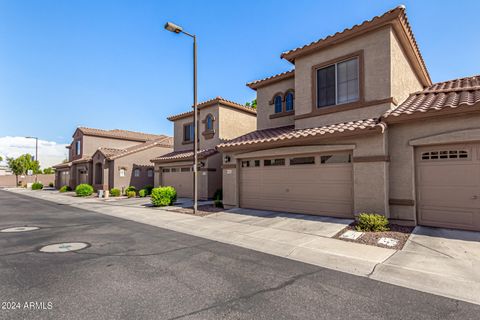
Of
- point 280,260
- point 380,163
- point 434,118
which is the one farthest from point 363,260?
point 434,118

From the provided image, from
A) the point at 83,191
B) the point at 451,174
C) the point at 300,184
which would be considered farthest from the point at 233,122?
the point at 83,191

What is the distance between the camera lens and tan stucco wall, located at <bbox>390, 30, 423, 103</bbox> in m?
9.75

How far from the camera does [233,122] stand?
20.3 metres

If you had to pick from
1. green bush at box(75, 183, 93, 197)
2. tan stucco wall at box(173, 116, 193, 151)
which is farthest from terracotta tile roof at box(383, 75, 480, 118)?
green bush at box(75, 183, 93, 197)

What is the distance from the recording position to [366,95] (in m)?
10.1

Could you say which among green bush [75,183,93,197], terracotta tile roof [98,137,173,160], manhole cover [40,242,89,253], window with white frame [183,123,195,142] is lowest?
manhole cover [40,242,89,253]

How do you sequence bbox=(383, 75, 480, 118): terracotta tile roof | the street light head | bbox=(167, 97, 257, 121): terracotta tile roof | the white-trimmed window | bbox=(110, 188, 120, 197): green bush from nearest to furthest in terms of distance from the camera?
bbox=(383, 75, 480, 118): terracotta tile roof → the street light head → bbox=(167, 97, 257, 121): terracotta tile roof → bbox=(110, 188, 120, 197): green bush → the white-trimmed window

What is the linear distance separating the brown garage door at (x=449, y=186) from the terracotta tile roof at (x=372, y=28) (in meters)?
4.99

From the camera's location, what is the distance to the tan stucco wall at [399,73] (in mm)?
9751

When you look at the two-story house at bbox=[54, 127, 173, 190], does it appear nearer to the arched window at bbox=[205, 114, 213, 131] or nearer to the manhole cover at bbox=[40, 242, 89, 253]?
the arched window at bbox=[205, 114, 213, 131]

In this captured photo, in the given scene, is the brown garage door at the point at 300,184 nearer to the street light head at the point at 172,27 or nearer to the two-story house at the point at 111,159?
the street light head at the point at 172,27

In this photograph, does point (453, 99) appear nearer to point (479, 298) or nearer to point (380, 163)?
point (380, 163)

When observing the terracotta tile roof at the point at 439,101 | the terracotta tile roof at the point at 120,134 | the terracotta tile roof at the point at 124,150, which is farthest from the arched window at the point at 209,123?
the terracotta tile roof at the point at 120,134

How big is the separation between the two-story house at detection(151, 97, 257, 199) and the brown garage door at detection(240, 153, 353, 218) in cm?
533
